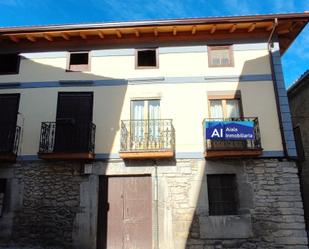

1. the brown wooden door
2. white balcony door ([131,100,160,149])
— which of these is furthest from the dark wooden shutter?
the brown wooden door

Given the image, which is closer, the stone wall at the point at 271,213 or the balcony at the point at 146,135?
the stone wall at the point at 271,213

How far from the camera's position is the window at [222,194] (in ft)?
30.8

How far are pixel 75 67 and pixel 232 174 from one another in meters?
6.41

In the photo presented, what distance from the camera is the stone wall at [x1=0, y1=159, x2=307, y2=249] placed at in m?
9.00

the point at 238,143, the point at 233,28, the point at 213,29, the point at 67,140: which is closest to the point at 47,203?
the point at 67,140

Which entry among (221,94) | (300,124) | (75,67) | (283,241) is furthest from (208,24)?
(283,241)

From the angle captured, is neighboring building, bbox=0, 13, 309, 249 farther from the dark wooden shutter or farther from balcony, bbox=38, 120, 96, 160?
the dark wooden shutter

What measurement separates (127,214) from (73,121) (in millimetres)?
3386

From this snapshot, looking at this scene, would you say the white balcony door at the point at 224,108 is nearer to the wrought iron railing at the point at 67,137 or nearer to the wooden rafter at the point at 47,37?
the wrought iron railing at the point at 67,137

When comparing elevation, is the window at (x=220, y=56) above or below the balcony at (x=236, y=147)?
above

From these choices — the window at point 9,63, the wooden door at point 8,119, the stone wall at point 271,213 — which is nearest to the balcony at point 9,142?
the wooden door at point 8,119

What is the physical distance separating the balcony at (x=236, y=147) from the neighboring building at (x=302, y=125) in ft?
12.8

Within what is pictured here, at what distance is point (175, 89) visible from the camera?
34.4ft

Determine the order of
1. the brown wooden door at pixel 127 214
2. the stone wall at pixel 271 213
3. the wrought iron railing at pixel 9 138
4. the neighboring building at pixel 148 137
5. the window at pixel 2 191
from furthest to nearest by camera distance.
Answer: the wrought iron railing at pixel 9 138 < the window at pixel 2 191 < the brown wooden door at pixel 127 214 < the neighboring building at pixel 148 137 < the stone wall at pixel 271 213
